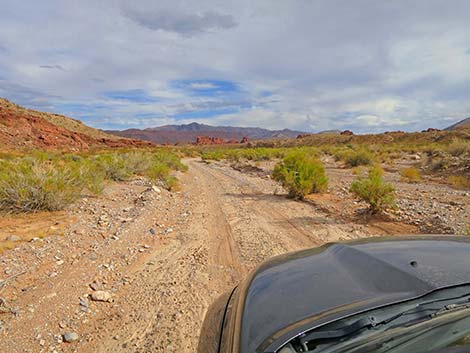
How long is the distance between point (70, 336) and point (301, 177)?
8314 millimetres

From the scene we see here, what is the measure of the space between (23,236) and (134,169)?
35.2 feet

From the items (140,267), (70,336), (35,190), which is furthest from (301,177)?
(70,336)

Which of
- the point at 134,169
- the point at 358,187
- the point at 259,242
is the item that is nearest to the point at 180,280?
the point at 259,242

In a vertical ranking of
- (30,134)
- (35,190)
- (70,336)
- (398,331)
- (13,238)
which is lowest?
(70,336)

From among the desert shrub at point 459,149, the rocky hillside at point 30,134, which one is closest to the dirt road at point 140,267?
the desert shrub at point 459,149

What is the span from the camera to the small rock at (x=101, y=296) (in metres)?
4.09

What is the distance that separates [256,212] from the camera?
8586 mm

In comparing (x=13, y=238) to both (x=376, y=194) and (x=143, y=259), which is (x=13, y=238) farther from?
A: (x=376, y=194)

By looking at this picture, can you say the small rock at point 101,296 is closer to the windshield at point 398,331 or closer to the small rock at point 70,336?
the small rock at point 70,336

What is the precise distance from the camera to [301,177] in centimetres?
1052

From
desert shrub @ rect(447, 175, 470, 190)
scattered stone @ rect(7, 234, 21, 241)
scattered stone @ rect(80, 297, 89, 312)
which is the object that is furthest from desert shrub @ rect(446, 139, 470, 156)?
scattered stone @ rect(7, 234, 21, 241)

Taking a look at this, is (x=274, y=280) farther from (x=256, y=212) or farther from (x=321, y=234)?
(x=256, y=212)

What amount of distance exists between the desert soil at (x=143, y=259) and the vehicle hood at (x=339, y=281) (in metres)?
1.75

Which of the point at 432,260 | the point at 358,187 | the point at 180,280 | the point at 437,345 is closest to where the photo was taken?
the point at 437,345
